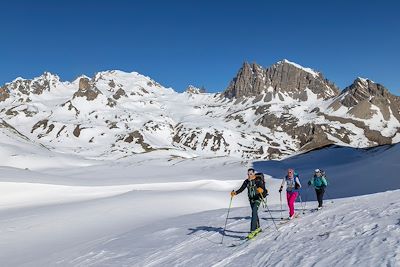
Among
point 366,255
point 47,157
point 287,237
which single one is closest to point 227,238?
point 287,237

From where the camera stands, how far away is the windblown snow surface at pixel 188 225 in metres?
12.8

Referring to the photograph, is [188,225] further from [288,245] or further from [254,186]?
[288,245]

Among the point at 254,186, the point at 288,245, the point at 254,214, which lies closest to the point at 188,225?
the point at 254,214

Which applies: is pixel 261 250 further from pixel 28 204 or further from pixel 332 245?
pixel 28 204

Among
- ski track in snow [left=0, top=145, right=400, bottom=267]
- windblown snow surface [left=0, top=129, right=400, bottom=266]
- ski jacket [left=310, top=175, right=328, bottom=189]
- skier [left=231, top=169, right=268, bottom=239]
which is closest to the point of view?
ski track in snow [left=0, top=145, right=400, bottom=267]

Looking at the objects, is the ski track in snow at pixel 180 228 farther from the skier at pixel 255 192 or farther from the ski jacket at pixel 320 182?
the ski jacket at pixel 320 182

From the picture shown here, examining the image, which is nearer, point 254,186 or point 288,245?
point 288,245

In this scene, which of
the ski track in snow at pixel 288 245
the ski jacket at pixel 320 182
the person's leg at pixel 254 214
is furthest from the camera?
the ski jacket at pixel 320 182

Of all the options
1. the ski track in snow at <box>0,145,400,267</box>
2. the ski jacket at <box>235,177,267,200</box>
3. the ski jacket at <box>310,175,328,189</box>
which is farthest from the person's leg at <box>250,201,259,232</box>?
the ski jacket at <box>310,175,328,189</box>

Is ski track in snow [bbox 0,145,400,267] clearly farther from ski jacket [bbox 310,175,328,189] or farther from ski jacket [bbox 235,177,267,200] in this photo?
ski jacket [bbox 235,177,267,200]

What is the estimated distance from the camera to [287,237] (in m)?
15.0

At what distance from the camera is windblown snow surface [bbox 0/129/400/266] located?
42.1ft

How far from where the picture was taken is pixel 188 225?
22.2 meters

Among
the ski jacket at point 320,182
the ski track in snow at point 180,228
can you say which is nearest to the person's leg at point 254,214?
the ski track in snow at point 180,228
